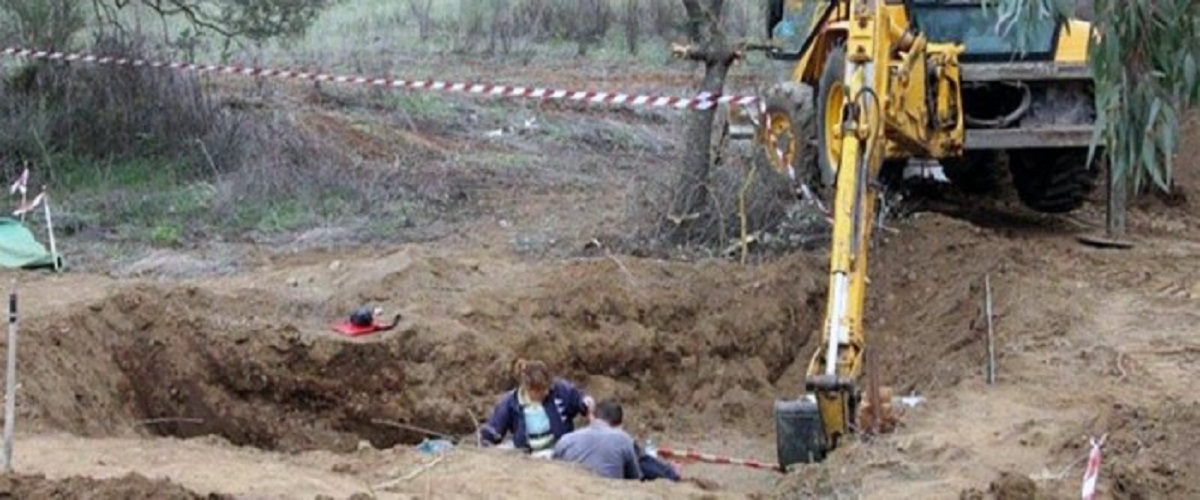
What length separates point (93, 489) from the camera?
7.48 m

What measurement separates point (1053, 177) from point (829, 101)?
8.57 feet

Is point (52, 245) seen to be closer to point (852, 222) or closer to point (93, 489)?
point (93, 489)

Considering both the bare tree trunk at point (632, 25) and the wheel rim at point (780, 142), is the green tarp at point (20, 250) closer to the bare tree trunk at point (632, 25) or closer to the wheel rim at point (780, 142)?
the wheel rim at point (780, 142)

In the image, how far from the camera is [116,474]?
8.38m

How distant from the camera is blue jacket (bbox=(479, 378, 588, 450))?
35.9 feet

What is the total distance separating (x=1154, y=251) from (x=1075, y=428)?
536cm

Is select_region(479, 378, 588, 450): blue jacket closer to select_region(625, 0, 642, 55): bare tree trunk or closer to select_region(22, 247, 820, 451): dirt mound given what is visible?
select_region(22, 247, 820, 451): dirt mound

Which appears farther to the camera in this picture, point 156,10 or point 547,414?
point 156,10

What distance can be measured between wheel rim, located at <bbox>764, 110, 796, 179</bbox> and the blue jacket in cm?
429

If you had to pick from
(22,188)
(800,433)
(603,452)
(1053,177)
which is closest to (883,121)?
(800,433)

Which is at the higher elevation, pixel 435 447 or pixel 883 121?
pixel 883 121

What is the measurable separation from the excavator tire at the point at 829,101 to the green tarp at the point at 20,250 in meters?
6.17

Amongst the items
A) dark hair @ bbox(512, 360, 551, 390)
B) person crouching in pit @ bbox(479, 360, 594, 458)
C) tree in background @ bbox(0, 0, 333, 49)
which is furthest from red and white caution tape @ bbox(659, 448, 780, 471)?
tree in background @ bbox(0, 0, 333, 49)

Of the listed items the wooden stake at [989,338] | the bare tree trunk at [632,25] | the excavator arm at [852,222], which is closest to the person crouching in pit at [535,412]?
the excavator arm at [852,222]
